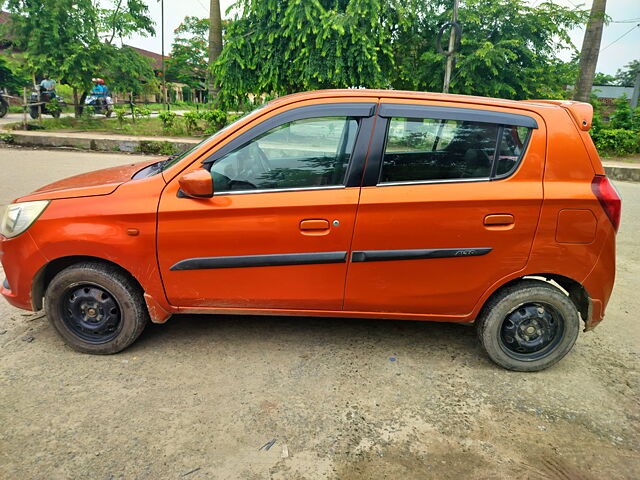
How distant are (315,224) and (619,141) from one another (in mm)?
14995

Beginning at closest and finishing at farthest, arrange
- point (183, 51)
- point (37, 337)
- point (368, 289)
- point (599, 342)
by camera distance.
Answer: point (368, 289)
point (37, 337)
point (599, 342)
point (183, 51)

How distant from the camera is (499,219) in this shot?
2.72 m

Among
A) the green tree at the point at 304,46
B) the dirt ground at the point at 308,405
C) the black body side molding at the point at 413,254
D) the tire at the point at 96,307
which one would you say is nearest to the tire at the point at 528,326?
the dirt ground at the point at 308,405

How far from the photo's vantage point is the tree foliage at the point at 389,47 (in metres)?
12.6

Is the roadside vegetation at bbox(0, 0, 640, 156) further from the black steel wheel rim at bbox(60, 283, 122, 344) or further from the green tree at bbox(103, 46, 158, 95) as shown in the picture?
the black steel wheel rim at bbox(60, 283, 122, 344)

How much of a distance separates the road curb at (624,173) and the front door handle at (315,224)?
11393 millimetres

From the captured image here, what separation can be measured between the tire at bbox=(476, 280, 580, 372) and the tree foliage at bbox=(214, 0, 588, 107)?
10.8 metres

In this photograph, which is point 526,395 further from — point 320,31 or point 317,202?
point 320,31

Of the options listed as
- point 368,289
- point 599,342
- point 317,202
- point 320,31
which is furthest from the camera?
point 320,31

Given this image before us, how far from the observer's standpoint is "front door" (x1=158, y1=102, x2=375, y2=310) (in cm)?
273

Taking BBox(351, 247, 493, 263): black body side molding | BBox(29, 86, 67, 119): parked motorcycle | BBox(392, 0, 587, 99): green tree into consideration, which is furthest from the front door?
BBox(29, 86, 67, 119): parked motorcycle

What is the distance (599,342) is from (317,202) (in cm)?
247

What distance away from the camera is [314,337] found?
3.36 metres

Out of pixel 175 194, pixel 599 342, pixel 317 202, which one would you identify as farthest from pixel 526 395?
pixel 175 194
